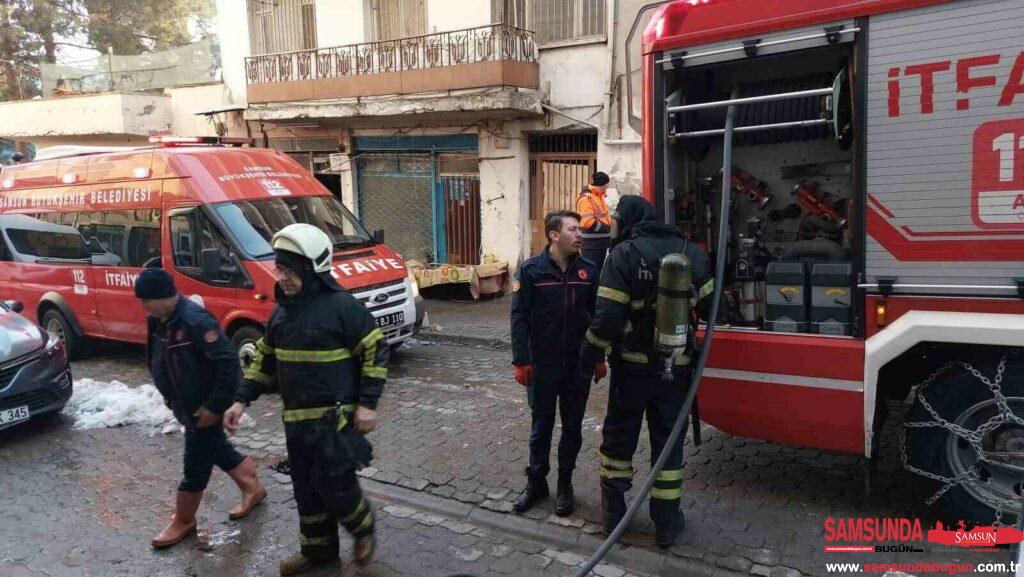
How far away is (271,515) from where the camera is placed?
4.65 meters

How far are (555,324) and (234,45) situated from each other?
1377 cm

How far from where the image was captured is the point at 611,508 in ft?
13.5

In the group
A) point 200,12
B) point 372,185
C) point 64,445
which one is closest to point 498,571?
point 64,445

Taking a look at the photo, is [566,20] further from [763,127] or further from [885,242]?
[885,242]

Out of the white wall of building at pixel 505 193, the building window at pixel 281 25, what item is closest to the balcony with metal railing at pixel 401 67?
the building window at pixel 281 25

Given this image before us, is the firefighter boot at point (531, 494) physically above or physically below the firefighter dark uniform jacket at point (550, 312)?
below

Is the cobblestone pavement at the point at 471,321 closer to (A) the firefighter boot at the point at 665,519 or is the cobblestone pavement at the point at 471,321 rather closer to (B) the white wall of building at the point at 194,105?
(A) the firefighter boot at the point at 665,519

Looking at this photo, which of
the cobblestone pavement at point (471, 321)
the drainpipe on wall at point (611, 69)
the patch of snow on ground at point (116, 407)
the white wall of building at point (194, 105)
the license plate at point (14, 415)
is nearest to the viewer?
the license plate at point (14, 415)

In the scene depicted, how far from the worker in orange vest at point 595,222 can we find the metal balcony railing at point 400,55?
14.2 feet

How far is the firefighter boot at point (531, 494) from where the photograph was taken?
4465mm

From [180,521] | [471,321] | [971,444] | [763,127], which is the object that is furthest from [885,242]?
[471,321]

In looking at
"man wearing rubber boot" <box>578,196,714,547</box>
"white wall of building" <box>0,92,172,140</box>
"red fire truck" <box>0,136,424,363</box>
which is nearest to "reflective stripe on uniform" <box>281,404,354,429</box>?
"man wearing rubber boot" <box>578,196,714,547</box>

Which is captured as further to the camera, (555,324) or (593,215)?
(593,215)

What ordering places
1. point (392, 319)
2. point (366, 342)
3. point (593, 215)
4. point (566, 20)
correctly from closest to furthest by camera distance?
point (366, 342), point (593, 215), point (392, 319), point (566, 20)
